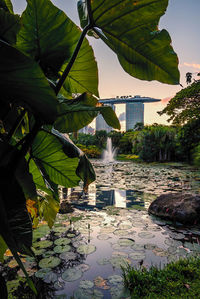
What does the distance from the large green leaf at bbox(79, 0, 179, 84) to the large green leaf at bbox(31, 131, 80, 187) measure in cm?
38

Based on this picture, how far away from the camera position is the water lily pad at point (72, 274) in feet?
4.82

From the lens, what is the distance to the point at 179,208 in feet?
8.91

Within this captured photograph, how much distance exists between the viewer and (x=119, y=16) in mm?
571

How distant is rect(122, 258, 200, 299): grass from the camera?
1.29 metres

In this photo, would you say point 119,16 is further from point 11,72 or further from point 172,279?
point 172,279

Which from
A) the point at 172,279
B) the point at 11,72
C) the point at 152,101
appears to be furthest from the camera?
the point at 152,101

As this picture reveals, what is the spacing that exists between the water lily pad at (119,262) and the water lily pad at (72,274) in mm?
285

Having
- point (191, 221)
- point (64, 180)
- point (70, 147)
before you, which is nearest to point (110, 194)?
point (191, 221)

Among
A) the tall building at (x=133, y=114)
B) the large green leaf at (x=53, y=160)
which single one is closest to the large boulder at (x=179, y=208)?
the large green leaf at (x=53, y=160)

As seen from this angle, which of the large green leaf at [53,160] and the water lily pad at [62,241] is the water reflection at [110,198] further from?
the large green leaf at [53,160]

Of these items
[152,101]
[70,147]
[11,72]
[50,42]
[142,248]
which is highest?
[152,101]

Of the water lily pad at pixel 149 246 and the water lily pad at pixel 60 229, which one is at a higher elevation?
the water lily pad at pixel 60 229

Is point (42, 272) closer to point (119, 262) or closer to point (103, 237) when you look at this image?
point (119, 262)

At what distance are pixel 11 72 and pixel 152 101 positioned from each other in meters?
50.0
